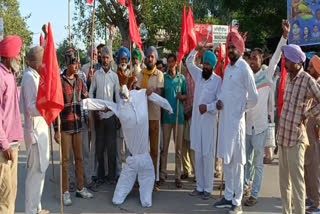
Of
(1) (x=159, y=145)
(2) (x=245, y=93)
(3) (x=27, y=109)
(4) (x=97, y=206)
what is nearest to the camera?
(3) (x=27, y=109)

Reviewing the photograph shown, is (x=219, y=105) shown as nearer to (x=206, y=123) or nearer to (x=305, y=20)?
(x=206, y=123)

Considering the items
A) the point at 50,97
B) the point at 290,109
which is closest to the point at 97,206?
the point at 50,97

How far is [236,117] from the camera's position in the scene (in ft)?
17.7

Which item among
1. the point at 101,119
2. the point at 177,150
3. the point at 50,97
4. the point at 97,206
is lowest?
the point at 97,206

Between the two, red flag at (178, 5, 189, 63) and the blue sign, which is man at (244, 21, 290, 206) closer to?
red flag at (178, 5, 189, 63)

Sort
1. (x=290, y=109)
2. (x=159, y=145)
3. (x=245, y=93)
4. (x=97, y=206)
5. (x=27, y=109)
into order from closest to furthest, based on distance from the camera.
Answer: (x=290, y=109) < (x=27, y=109) < (x=245, y=93) < (x=97, y=206) < (x=159, y=145)

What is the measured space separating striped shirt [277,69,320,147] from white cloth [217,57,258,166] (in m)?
0.68

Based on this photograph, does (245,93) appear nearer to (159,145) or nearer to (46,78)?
(159,145)

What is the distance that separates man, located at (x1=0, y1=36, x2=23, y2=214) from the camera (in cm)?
429

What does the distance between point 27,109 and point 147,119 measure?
1816 millimetres

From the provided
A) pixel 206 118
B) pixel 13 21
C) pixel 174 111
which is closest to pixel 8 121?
pixel 206 118

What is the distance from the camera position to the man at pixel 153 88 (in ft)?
21.3

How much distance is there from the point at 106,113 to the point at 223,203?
2262 millimetres

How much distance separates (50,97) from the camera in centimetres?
482
